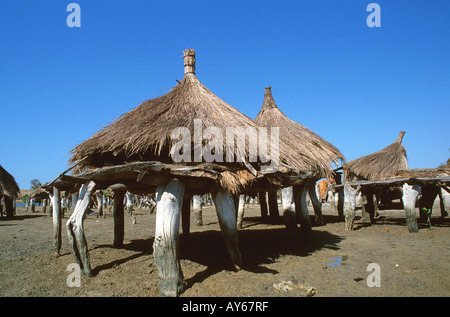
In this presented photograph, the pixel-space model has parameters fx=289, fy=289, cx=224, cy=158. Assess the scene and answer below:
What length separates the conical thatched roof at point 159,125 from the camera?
17.7ft

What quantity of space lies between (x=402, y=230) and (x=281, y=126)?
5607 mm

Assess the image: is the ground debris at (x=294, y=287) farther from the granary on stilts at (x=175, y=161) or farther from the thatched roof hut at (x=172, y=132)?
the thatched roof hut at (x=172, y=132)

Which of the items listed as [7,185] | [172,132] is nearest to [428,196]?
[172,132]

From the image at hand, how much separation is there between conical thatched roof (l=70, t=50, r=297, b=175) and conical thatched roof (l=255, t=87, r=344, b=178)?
1713 millimetres

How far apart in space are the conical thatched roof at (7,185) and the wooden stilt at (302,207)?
19083mm

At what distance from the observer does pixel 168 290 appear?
4434mm

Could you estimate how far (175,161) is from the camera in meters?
5.23

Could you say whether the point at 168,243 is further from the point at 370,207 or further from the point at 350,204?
the point at 370,207

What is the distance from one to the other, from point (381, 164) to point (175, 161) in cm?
1157

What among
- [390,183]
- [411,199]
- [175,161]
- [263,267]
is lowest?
[263,267]

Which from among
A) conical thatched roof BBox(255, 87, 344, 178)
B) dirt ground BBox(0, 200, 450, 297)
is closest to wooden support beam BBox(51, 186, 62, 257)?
dirt ground BBox(0, 200, 450, 297)

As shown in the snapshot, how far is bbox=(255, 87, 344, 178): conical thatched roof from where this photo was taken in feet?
30.3

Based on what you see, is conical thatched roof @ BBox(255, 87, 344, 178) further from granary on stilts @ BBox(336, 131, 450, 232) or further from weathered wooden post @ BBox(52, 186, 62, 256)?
weathered wooden post @ BBox(52, 186, 62, 256)

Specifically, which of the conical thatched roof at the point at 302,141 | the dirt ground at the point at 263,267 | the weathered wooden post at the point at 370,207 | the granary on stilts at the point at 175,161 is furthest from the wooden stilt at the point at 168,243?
the weathered wooden post at the point at 370,207
